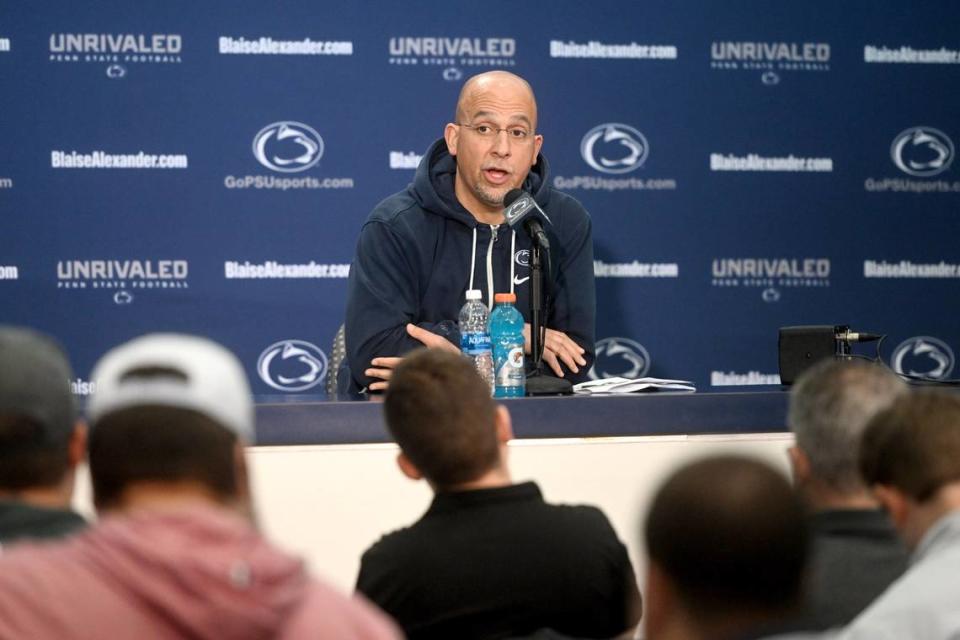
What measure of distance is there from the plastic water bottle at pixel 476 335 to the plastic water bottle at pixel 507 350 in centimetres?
2

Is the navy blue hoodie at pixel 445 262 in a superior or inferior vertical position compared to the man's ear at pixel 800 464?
superior

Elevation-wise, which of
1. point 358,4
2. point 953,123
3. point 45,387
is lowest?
point 45,387

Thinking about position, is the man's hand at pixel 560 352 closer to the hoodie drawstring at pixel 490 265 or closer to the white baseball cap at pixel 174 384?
the hoodie drawstring at pixel 490 265

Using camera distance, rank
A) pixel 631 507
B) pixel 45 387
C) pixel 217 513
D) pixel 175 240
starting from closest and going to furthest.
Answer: pixel 217 513 → pixel 45 387 → pixel 631 507 → pixel 175 240

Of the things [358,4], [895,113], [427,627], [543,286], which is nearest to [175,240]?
[358,4]

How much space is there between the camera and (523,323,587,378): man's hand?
3764mm

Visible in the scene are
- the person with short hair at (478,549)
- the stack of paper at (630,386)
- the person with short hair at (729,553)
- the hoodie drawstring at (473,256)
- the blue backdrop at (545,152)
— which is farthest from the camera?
the blue backdrop at (545,152)

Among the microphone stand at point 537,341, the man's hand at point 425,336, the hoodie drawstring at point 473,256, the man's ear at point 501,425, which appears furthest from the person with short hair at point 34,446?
the hoodie drawstring at point 473,256

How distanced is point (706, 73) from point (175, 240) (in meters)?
2.47

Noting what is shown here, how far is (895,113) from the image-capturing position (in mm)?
5734

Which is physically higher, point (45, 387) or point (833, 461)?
point (45, 387)

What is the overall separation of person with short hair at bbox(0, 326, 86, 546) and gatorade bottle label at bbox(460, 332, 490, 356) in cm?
Result: 200

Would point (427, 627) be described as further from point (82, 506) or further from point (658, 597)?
point (82, 506)

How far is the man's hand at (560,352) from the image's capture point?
12.3ft
